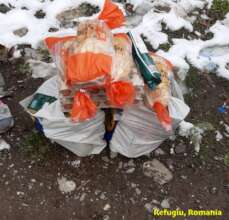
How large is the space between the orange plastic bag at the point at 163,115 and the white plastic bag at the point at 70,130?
1.16 ft

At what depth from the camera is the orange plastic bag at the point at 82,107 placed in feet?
7.30

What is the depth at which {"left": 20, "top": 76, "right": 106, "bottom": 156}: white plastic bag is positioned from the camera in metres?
2.45

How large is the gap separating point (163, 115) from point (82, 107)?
0.48 m

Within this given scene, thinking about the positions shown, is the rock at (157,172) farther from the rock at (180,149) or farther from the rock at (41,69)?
the rock at (41,69)

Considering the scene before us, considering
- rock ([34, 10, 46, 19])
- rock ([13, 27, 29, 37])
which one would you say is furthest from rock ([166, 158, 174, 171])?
rock ([34, 10, 46, 19])

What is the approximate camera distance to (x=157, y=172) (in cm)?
265

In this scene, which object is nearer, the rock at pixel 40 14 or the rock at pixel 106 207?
the rock at pixel 106 207

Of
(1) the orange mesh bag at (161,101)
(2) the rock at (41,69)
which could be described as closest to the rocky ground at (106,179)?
(2) the rock at (41,69)

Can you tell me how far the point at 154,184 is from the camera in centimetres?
259

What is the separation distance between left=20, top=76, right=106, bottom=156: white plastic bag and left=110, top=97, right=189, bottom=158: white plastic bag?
13 cm

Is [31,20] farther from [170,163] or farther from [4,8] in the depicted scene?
[170,163]

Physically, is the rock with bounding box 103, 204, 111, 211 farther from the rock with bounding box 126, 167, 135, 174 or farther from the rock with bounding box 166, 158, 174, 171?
the rock with bounding box 166, 158, 174, 171

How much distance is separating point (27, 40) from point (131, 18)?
100 cm

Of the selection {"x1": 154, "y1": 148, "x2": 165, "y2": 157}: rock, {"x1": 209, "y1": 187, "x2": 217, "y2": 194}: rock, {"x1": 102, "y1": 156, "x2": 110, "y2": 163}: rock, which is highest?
{"x1": 102, "y1": 156, "x2": 110, "y2": 163}: rock
